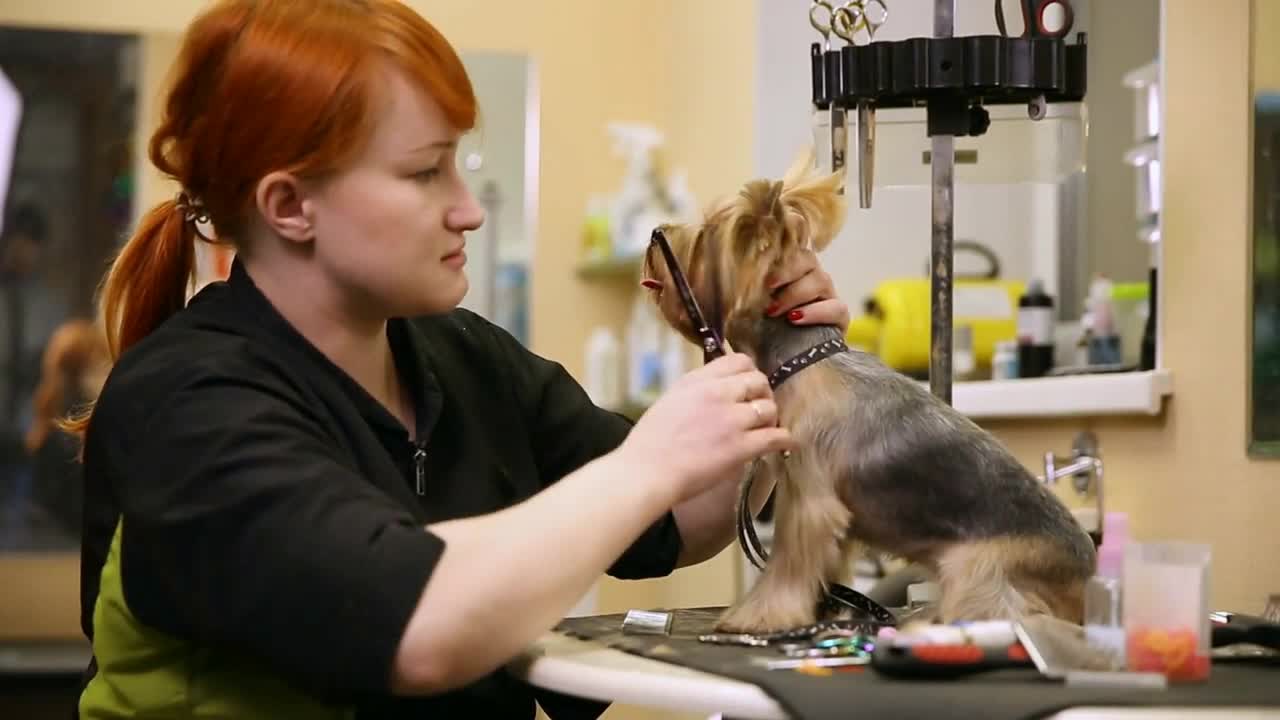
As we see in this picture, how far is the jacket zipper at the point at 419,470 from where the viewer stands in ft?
4.84

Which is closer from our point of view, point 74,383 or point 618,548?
point 618,548

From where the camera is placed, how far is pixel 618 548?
1177mm

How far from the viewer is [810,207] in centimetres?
149

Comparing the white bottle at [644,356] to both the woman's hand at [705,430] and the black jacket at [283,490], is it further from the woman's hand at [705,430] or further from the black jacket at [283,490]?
the woman's hand at [705,430]

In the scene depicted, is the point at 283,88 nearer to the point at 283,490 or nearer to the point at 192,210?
the point at 192,210

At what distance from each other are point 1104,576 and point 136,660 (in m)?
0.76

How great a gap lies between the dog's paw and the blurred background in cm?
61

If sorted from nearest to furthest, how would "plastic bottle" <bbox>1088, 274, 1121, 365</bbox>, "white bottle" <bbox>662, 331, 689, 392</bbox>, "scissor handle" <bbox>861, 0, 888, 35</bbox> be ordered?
1. "scissor handle" <bbox>861, 0, 888, 35</bbox>
2. "plastic bottle" <bbox>1088, 274, 1121, 365</bbox>
3. "white bottle" <bbox>662, 331, 689, 392</bbox>

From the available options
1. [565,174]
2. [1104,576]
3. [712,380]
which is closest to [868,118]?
[712,380]

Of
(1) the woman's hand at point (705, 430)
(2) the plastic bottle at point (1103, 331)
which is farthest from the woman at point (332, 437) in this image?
(2) the plastic bottle at point (1103, 331)

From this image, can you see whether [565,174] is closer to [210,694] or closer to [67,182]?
[67,182]

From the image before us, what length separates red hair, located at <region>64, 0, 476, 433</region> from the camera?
1325 mm

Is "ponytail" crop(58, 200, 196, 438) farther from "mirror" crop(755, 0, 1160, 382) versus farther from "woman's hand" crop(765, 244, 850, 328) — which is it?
"mirror" crop(755, 0, 1160, 382)

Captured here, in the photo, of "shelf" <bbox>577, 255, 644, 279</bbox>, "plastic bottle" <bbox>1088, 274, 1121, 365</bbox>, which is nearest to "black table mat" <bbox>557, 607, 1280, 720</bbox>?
"plastic bottle" <bbox>1088, 274, 1121, 365</bbox>
